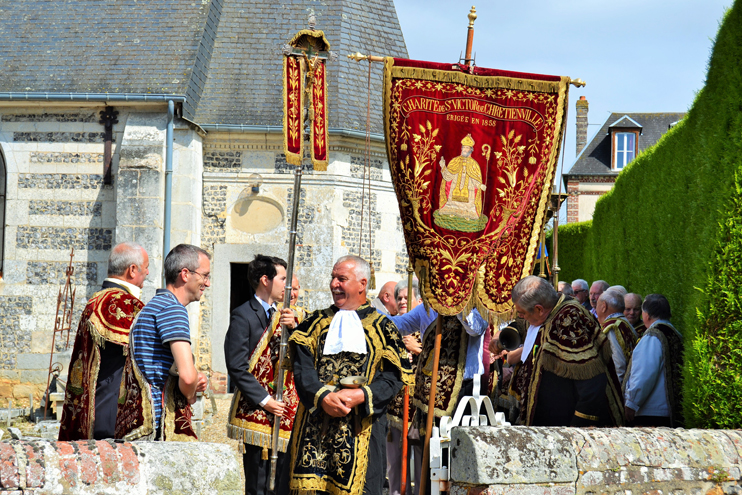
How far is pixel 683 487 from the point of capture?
3.66 metres

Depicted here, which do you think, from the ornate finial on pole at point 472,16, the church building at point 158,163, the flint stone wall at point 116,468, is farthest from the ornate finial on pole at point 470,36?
the church building at point 158,163

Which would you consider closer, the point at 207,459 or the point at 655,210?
the point at 207,459

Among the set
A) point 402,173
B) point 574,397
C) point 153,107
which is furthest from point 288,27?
point 574,397

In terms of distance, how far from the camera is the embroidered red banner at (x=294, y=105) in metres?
4.92

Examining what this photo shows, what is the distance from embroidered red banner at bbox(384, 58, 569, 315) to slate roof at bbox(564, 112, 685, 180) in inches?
903

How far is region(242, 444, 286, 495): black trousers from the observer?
4836 millimetres

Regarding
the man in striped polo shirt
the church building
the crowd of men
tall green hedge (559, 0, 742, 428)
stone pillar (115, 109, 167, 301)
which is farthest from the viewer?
the church building

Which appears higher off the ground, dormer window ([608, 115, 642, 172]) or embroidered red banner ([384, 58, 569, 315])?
dormer window ([608, 115, 642, 172])

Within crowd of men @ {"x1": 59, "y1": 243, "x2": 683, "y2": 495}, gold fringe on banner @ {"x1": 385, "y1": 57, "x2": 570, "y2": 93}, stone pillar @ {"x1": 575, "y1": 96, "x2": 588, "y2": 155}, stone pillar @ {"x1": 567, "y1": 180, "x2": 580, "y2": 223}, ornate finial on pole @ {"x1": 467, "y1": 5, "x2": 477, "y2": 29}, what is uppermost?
stone pillar @ {"x1": 575, "y1": 96, "x2": 588, "y2": 155}

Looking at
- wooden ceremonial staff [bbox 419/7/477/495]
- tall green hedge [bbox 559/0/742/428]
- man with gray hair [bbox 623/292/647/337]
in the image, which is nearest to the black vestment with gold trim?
wooden ceremonial staff [bbox 419/7/477/495]

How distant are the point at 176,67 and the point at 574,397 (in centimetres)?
925

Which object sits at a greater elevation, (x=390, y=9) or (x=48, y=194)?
(x=390, y=9)

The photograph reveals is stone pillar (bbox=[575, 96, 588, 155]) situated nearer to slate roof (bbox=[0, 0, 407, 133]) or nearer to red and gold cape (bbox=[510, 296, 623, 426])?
slate roof (bbox=[0, 0, 407, 133])

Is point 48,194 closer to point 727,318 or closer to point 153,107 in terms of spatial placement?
point 153,107
